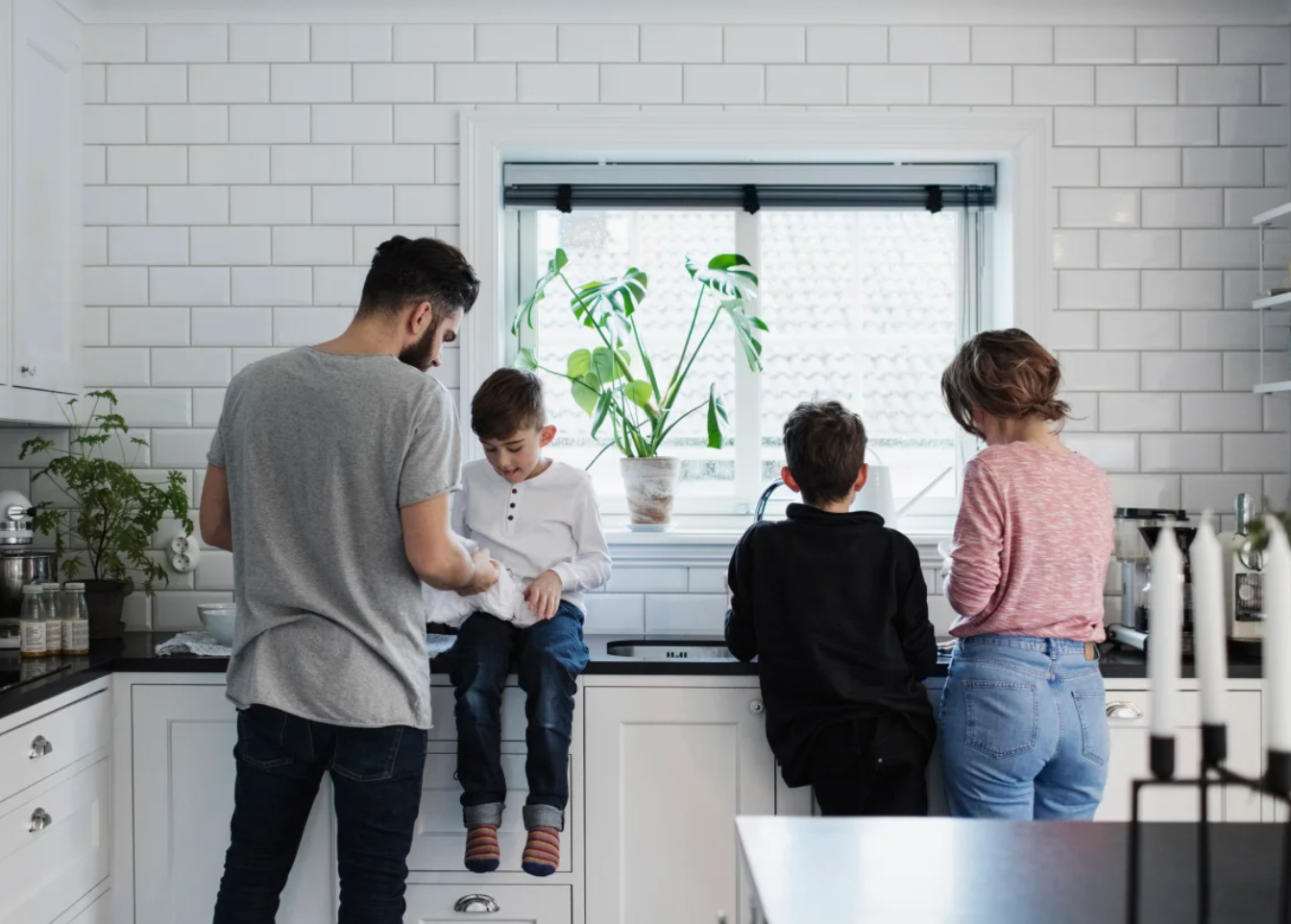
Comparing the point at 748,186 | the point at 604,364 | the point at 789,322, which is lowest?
the point at 604,364

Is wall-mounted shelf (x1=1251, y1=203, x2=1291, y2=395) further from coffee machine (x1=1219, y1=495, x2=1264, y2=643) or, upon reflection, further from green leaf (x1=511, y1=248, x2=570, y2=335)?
green leaf (x1=511, y1=248, x2=570, y2=335)

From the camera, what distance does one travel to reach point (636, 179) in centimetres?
289

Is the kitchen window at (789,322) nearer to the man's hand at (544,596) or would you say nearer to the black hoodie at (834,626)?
the man's hand at (544,596)

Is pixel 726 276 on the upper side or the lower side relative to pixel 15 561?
upper

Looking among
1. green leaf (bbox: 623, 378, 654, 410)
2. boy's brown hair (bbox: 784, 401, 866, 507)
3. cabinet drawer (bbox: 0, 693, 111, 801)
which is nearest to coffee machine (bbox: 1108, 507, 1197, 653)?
boy's brown hair (bbox: 784, 401, 866, 507)

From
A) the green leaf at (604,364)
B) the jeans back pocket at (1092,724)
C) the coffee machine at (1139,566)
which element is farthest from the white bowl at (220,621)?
the coffee machine at (1139,566)

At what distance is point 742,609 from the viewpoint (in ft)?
6.86

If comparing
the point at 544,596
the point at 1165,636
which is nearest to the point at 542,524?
the point at 544,596

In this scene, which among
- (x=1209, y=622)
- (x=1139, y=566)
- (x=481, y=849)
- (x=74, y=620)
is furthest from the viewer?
(x=1139, y=566)

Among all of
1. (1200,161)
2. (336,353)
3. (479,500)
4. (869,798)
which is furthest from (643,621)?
(1200,161)

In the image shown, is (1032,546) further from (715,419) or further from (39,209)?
(39,209)

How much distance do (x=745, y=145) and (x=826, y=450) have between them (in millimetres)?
1033

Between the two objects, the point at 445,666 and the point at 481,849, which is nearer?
the point at 481,849

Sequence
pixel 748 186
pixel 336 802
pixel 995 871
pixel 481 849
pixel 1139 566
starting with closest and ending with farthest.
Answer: pixel 995 871, pixel 336 802, pixel 481 849, pixel 1139 566, pixel 748 186
